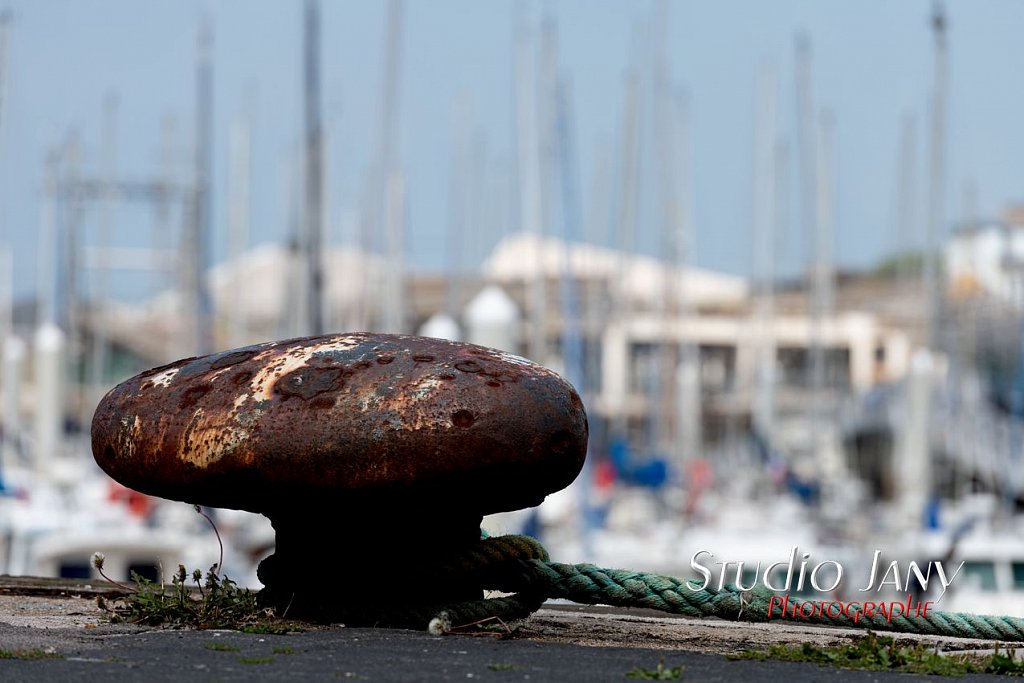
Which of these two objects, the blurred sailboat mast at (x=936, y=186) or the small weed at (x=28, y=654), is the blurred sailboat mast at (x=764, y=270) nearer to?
the blurred sailboat mast at (x=936, y=186)

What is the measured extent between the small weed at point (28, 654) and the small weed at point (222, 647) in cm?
53

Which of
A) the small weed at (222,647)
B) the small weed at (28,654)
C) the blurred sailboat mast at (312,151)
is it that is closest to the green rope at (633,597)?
the small weed at (222,647)

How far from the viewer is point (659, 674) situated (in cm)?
544

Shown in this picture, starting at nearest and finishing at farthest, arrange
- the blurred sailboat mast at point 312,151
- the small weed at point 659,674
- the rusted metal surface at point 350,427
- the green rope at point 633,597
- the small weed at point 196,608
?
the small weed at point 659,674 → the rusted metal surface at point 350,427 → the small weed at point 196,608 → the green rope at point 633,597 → the blurred sailboat mast at point 312,151

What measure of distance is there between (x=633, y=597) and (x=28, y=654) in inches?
103

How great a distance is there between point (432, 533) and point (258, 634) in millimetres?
873

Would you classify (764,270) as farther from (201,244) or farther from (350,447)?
(350,447)

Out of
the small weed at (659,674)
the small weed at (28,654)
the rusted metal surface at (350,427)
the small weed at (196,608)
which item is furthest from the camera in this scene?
the small weed at (196,608)

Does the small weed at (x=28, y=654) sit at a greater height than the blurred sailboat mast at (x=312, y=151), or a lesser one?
lesser

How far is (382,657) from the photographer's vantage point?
5.85 metres

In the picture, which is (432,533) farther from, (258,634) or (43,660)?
(43,660)

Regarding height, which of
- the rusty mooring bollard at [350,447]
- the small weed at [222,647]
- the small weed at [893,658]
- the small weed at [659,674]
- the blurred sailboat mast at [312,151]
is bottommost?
the small weed at [893,658]

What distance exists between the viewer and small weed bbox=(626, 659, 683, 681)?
5.41 metres

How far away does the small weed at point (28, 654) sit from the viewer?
18.5 ft
